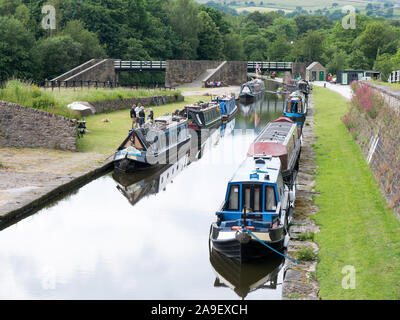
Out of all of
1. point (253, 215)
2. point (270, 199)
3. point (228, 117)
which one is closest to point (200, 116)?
point (228, 117)

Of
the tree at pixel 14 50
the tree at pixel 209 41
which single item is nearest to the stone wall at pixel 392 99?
the tree at pixel 14 50

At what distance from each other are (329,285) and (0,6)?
64582 millimetres

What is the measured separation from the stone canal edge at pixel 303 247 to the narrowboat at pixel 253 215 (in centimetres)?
32

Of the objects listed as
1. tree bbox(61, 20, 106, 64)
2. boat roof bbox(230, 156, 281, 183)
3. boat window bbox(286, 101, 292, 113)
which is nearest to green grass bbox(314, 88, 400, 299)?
boat roof bbox(230, 156, 281, 183)

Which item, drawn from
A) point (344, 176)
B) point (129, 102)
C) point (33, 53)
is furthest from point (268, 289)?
point (33, 53)

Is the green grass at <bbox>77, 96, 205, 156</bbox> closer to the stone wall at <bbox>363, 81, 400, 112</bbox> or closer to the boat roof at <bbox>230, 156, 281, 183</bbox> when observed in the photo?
the boat roof at <bbox>230, 156, 281, 183</bbox>

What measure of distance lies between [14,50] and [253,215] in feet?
147

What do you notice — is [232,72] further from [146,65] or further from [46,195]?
[46,195]

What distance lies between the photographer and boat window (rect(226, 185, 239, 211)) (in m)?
14.2

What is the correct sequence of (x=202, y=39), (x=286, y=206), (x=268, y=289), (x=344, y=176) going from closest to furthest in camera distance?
(x=268, y=289), (x=286, y=206), (x=344, y=176), (x=202, y=39)

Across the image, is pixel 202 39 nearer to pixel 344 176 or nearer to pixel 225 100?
pixel 225 100

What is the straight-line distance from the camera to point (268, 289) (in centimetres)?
1225

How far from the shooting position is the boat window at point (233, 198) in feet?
46.6
